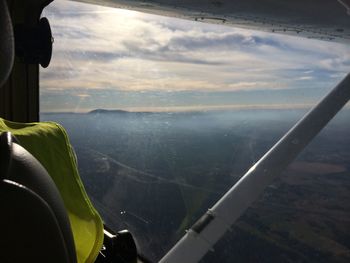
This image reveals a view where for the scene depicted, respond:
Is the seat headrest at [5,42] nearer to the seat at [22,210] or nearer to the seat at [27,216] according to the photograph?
the seat at [22,210]

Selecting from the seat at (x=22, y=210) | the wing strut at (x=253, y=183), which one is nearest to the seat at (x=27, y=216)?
the seat at (x=22, y=210)

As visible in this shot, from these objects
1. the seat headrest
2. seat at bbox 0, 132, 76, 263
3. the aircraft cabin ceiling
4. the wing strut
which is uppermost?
the aircraft cabin ceiling

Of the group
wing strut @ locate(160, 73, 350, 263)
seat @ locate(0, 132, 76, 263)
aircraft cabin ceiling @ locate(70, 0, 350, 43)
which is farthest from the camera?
wing strut @ locate(160, 73, 350, 263)

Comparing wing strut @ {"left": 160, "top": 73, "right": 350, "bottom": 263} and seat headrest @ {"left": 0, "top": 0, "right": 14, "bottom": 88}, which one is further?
wing strut @ {"left": 160, "top": 73, "right": 350, "bottom": 263}

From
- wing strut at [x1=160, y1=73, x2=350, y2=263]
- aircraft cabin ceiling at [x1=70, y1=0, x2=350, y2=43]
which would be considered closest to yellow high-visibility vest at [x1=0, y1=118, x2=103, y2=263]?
aircraft cabin ceiling at [x1=70, y1=0, x2=350, y2=43]

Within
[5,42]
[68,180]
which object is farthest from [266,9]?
[5,42]

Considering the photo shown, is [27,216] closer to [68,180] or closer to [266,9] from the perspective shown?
[68,180]

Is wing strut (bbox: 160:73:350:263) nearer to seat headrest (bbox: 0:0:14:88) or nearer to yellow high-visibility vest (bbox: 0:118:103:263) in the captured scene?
yellow high-visibility vest (bbox: 0:118:103:263)
